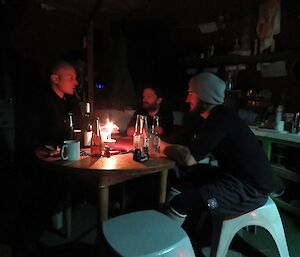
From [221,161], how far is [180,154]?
0.33 meters

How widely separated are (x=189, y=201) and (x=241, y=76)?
7.37 feet

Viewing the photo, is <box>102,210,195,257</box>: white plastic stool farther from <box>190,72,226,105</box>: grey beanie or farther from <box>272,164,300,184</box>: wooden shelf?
<box>272,164,300,184</box>: wooden shelf

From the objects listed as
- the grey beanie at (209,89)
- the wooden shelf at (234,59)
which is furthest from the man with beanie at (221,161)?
the wooden shelf at (234,59)

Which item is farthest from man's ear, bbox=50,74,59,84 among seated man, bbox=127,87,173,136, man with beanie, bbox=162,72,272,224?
man with beanie, bbox=162,72,272,224

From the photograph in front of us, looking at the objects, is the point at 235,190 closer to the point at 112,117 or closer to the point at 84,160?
the point at 84,160

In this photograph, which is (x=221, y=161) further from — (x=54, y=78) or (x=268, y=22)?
(x=268, y=22)

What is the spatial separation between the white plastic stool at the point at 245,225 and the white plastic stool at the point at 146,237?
0.42 m

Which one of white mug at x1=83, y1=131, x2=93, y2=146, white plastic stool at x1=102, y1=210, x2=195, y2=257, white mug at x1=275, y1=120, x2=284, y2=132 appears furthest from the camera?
white mug at x1=275, y1=120, x2=284, y2=132

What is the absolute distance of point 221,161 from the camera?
1737 millimetres

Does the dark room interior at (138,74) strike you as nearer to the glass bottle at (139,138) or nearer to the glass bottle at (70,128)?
the glass bottle at (70,128)

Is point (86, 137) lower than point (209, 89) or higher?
lower

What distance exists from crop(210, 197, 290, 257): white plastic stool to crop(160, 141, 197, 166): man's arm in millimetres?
420

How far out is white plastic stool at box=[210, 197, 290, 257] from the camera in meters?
1.61

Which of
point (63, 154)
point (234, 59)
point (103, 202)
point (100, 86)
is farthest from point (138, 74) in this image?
point (103, 202)
